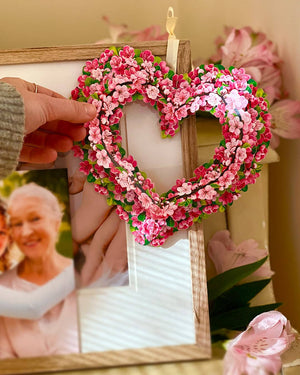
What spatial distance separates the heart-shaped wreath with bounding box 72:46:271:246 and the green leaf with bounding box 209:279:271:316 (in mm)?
185

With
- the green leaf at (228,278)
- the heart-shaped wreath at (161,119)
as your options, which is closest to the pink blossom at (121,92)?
the heart-shaped wreath at (161,119)

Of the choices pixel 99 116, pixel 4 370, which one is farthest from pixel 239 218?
pixel 4 370

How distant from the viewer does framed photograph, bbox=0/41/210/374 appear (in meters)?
0.73

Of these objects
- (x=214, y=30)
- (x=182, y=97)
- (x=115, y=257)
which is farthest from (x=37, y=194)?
(x=214, y=30)

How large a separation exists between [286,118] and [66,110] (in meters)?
0.43

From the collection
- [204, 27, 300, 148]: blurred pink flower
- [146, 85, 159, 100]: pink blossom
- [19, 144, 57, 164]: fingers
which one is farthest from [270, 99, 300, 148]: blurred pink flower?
[19, 144, 57, 164]: fingers

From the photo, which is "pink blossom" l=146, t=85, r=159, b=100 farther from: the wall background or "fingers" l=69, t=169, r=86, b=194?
the wall background

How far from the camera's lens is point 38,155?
72 cm

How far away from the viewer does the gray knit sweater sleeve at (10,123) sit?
60cm

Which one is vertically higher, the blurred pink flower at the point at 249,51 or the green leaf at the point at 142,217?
the blurred pink flower at the point at 249,51

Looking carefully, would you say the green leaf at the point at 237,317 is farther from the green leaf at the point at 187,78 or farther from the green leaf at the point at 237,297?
the green leaf at the point at 187,78

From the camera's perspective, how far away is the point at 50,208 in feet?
2.41

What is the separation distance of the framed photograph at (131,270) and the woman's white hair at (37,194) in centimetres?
2

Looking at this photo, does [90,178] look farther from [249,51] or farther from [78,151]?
[249,51]
